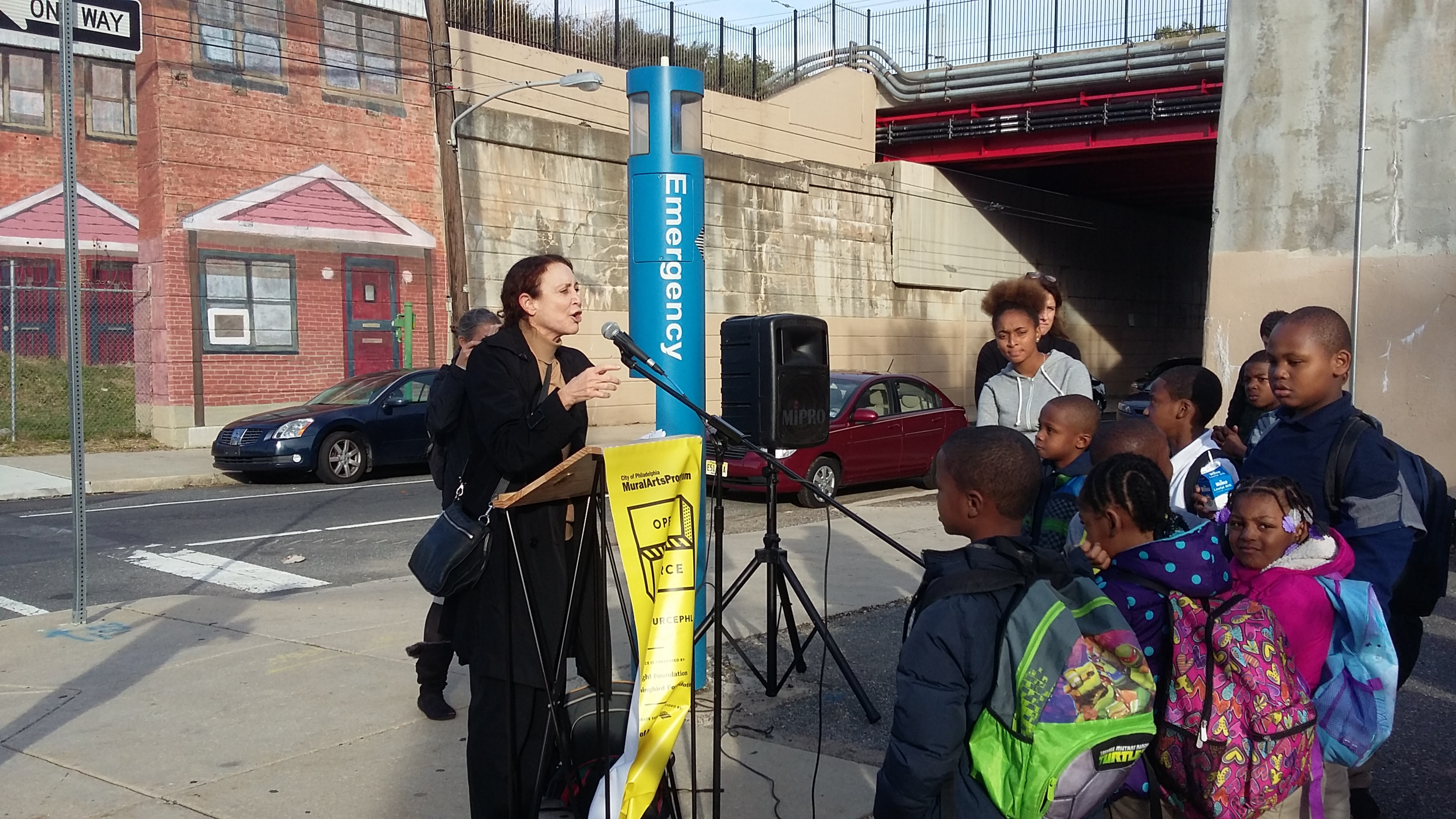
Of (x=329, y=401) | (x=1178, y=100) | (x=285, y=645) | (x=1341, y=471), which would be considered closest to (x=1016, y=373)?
(x=1341, y=471)

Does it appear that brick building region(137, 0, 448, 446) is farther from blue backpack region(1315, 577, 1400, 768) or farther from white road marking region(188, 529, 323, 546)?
blue backpack region(1315, 577, 1400, 768)

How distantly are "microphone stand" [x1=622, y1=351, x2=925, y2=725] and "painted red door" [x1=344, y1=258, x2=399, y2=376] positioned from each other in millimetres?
17551

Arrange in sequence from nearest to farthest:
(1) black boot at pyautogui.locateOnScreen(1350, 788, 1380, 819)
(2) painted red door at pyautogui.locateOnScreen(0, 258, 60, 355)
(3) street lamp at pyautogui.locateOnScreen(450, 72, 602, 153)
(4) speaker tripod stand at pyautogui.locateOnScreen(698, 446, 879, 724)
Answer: (1) black boot at pyautogui.locateOnScreen(1350, 788, 1380, 819) < (4) speaker tripod stand at pyautogui.locateOnScreen(698, 446, 879, 724) < (3) street lamp at pyautogui.locateOnScreen(450, 72, 602, 153) < (2) painted red door at pyautogui.locateOnScreen(0, 258, 60, 355)

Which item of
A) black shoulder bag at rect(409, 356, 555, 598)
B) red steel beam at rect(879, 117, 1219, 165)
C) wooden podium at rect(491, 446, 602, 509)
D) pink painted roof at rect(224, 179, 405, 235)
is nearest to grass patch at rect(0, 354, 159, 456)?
pink painted roof at rect(224, 179, 405, 235)

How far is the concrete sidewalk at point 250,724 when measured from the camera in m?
4.11

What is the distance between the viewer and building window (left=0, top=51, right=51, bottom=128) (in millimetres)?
25719

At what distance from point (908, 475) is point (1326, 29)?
655cm

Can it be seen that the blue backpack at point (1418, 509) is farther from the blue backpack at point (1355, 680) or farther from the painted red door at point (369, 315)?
the painted red door at point (369, 315)

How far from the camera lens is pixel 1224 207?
43.3 ft

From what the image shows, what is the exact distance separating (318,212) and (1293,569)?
20138 mm

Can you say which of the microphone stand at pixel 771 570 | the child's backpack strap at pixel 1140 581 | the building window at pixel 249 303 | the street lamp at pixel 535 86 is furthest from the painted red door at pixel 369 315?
the child's backpack strap at pixel 1140 581

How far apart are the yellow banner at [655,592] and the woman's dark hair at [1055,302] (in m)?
3.11

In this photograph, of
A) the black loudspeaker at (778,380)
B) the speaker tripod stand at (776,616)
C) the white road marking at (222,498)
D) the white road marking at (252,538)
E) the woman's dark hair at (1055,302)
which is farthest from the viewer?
the white road marking at (222,498)

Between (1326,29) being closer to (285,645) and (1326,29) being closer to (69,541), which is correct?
(285,645)
